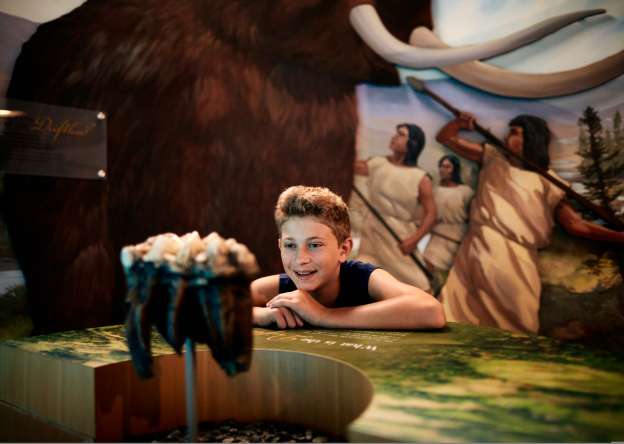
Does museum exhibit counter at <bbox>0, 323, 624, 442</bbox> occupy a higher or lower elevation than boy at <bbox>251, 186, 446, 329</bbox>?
lower

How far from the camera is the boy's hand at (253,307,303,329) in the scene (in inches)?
76.9

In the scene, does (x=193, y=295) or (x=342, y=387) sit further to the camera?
(x=342, y=387)

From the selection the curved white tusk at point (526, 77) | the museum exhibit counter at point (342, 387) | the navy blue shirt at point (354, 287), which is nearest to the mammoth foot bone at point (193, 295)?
the museum exhibit counter at point (342, 387)

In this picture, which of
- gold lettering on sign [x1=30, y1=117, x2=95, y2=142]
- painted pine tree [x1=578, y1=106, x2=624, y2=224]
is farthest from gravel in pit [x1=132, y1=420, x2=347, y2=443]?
painted pine tree [x1=578, y1=106, x2=624, y2=224]

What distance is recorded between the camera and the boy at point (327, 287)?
1.89 metres

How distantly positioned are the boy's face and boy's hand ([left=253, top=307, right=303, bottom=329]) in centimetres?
14

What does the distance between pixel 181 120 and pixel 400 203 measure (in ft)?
6.91

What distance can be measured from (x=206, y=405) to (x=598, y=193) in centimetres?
345

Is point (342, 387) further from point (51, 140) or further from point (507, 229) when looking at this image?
point (507, 229)

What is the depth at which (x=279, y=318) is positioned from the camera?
1952 millimetres

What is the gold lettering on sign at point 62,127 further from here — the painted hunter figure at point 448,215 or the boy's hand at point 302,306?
the painted hunter figure at point 448,215

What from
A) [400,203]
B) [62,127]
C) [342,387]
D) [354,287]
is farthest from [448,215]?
[342,387]

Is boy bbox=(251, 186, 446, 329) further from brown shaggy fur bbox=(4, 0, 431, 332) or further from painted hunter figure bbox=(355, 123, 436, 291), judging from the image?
painted hunter figure bbox=(355, 123, 436, 291)

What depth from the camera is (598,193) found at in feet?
12.3
